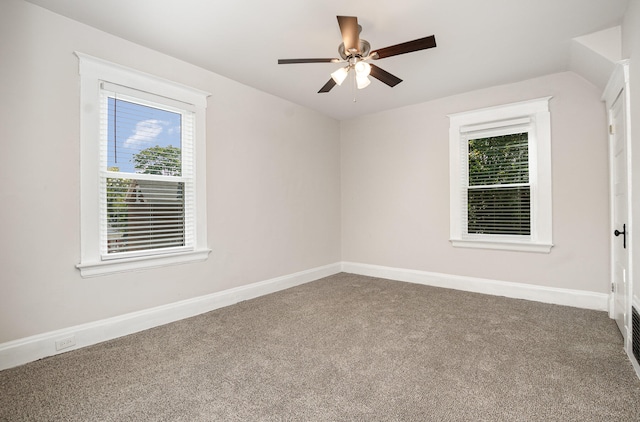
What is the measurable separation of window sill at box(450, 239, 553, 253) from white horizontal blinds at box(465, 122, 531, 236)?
0.16 metres

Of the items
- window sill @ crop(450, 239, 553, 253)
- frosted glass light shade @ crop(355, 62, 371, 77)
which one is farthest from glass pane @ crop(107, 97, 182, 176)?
window sill @ crop(450, 239, 553, 253)

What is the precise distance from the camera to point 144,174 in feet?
9.81

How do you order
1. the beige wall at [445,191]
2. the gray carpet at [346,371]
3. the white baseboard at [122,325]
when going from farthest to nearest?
the beige wall at [445,191], the white baseboard at [122,325], the gray carpet at [346,371]

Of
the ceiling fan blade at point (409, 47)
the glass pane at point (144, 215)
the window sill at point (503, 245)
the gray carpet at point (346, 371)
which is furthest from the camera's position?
the window sill at point (503, 245)

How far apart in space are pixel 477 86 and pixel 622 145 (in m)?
1.78

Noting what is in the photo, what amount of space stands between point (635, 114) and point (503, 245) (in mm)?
2038

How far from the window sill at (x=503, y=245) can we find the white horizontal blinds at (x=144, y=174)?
3.44 meters

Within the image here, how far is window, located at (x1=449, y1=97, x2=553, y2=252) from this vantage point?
144 inches

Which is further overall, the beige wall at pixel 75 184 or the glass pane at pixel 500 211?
the glass pane at pixel 500 211

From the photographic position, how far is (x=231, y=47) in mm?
2969

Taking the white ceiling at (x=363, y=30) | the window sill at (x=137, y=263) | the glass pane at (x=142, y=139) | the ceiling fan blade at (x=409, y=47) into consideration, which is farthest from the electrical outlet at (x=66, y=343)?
the ceiling fan blade at (x=409, y=47)

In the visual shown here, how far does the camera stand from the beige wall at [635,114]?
6.96ft

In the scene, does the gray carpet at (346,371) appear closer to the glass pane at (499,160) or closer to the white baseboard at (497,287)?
the white baseboard at (497,287)

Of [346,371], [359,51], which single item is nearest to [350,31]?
[359,51]
